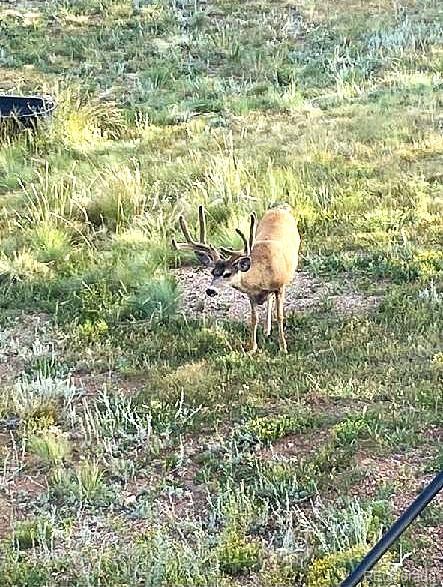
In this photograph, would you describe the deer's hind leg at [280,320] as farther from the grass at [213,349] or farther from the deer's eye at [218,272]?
the deer's eye at [218,272]

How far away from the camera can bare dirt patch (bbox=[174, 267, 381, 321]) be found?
726cm

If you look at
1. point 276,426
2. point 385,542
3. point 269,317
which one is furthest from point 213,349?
point 385,542

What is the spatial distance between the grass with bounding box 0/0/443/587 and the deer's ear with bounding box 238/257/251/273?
1.95 feet

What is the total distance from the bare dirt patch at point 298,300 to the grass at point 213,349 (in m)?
0.08

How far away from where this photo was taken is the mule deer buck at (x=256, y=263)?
6211 millimetres

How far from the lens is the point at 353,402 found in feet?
19.2

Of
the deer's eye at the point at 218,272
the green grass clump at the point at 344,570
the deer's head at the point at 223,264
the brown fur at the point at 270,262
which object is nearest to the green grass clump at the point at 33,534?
the green grass clump at the point at 344,570

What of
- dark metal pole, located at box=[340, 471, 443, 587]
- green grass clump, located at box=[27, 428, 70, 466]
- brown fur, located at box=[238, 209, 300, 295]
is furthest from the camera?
brown fur, located at box=[238, 209, 300, 295]

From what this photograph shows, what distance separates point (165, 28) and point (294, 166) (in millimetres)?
8784

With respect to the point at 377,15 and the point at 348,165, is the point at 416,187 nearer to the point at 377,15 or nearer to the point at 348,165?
the point at 348,165

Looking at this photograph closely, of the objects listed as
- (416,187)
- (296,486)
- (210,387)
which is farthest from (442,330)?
(416,187)

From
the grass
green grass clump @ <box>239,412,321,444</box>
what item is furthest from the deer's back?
green grass clump @ <box>239,412,321,444</box>

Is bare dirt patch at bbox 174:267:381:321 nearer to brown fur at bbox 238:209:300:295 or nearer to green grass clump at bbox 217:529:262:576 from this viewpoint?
brown fur at bbox 238:209:300:295

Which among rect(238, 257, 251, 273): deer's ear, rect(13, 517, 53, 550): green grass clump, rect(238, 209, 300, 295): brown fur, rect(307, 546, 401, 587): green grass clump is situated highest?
rect(238, 257, 251, 273): deer's ear
